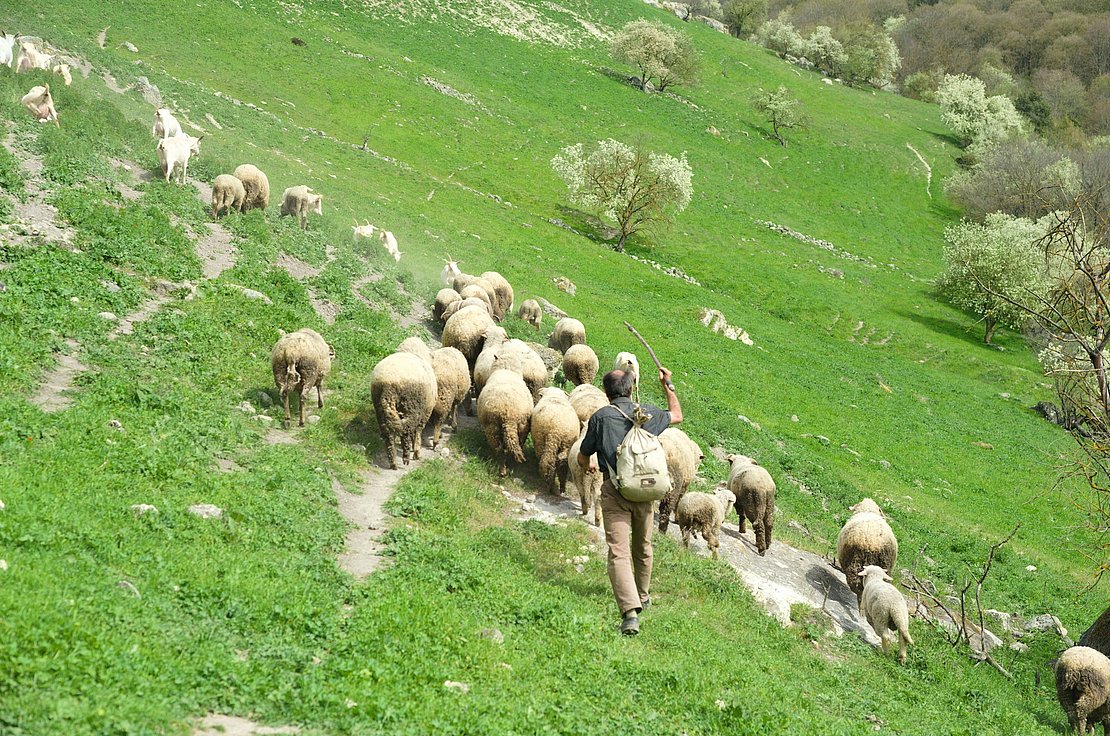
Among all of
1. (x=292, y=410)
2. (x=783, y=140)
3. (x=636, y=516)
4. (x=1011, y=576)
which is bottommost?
(x=1011, y=576)

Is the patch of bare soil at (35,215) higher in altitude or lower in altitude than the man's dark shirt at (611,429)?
lower

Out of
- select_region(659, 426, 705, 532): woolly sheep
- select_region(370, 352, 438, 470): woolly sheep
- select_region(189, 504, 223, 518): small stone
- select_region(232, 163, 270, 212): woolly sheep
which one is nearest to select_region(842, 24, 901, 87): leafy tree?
select_region(232, 163, 270, 212): woolly sheep

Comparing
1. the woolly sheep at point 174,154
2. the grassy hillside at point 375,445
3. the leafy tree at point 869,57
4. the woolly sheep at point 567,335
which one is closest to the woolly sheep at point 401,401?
the grassy hillside at point 375,445

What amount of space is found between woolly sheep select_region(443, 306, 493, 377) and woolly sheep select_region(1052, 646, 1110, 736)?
12255 mm

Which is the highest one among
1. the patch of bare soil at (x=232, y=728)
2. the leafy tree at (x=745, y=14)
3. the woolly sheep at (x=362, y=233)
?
the leafy tree at (x=745, y=14)

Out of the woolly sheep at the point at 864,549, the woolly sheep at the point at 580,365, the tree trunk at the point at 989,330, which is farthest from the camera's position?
the tree trunk at the point at 989,330

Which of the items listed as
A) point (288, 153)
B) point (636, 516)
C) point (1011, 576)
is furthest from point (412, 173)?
point (636, 516)

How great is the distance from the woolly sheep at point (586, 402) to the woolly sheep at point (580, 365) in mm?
2902

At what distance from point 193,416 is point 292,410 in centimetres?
254

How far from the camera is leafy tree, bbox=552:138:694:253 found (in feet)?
160

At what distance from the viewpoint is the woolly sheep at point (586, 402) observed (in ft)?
50.7

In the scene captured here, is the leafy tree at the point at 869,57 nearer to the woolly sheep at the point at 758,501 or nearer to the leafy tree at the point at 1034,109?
the leafy tree at the point at 1034,109

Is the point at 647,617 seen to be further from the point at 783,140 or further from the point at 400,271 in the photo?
the point at 783,140

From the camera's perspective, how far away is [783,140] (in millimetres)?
79375
